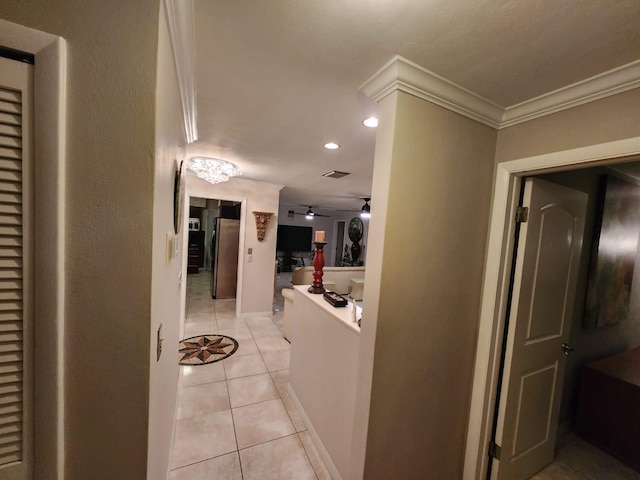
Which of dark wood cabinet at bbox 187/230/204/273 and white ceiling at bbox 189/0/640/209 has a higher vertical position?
white ceiling at bbox 189/0/640/209

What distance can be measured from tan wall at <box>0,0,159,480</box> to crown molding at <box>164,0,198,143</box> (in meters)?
0.16

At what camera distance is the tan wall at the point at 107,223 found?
643 mm

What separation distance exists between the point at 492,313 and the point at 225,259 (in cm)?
505

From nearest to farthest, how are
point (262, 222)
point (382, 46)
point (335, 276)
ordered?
1. point (382, 46)
2. point (262, 222)
3. point (335, 276)

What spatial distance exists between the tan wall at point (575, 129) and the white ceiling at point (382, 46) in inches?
5.9

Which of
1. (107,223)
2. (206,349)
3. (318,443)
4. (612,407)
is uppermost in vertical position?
(107,223)

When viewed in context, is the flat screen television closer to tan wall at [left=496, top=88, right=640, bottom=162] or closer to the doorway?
the doorway

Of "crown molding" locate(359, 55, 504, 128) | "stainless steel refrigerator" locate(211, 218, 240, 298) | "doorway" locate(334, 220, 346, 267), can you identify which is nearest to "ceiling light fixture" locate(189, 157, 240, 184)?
"crown molding" locate(359, 55, 504, 128)

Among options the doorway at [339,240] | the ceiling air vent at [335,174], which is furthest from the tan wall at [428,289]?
the doorway at [339,240]

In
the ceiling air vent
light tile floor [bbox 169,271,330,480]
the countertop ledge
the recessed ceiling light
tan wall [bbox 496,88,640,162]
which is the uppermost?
the recessed ceiling light

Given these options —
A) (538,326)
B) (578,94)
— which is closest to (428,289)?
(538,326)

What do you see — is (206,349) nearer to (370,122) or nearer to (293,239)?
(370,122)

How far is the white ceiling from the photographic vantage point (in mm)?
800

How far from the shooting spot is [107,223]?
2.25 feet
